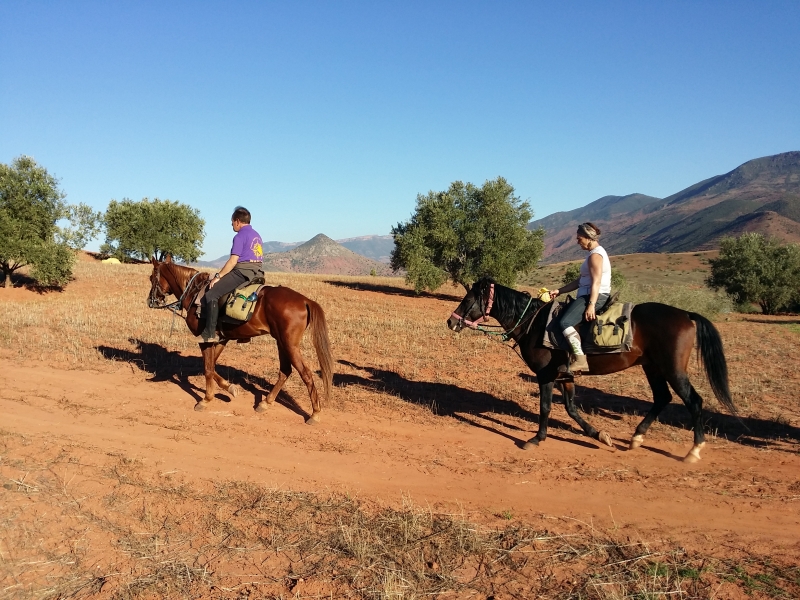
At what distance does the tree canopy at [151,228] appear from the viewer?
46.0 meters

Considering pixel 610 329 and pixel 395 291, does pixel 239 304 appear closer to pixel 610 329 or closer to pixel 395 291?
pixel 610 329

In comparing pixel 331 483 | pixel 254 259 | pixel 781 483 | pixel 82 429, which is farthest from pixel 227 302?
pixel 781 483

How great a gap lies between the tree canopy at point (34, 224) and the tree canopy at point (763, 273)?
125ft

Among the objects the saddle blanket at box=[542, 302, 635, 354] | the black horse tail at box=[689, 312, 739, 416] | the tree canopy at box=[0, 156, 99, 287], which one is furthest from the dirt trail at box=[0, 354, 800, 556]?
the tree canopy at box=[0, 156, 99, 287]

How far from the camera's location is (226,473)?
6.18 m

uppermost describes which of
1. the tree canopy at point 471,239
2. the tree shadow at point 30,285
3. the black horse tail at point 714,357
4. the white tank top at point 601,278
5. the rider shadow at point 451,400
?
the tree canopy at point 471,239

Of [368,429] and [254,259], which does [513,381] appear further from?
[254,259]

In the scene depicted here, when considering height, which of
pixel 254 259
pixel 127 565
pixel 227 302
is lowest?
pixel 127 565

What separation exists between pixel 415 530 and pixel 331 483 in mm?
1588

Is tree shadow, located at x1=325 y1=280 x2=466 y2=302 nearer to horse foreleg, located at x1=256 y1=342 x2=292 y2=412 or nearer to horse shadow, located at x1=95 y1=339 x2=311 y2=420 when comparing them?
horse shadow, located at x1=95 y1=339 x2=311 y2=420

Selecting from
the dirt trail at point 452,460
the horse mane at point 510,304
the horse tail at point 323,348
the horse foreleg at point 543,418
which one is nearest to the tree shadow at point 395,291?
the horse tail at point 323,348

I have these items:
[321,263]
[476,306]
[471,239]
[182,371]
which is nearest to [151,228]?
[471,239]

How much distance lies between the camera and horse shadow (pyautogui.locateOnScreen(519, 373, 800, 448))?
7875mm

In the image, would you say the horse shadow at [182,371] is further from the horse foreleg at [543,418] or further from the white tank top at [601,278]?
the white tank top at [601,278]
